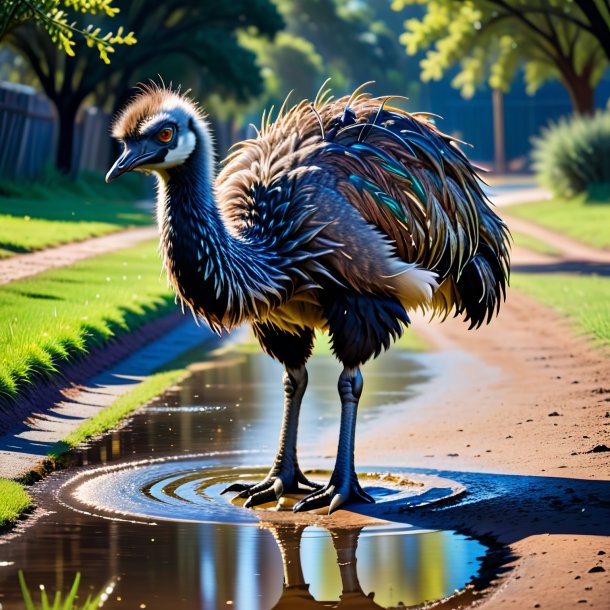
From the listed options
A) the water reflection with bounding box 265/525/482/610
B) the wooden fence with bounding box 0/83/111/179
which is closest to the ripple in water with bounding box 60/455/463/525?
the water reflection with bounding box 265/525/482/610

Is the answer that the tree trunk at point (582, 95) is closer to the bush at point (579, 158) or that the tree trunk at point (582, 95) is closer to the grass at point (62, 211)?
the bush at point (579, 158)

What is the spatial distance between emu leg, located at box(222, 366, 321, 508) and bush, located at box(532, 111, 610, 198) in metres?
31.8

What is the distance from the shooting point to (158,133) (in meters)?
8.32

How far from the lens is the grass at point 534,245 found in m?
29.9

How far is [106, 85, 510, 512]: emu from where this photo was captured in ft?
27.3

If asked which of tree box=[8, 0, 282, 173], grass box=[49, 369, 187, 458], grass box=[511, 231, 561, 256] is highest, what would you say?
tree box=[8, 0, 282, 173]

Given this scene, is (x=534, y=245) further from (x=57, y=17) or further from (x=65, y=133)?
(x=57, y=17)

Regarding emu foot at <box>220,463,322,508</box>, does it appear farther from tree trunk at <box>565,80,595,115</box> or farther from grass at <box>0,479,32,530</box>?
tree trunk at <box>565,80,595,115</box>

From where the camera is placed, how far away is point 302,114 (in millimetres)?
9406

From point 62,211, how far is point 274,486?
20.6 meters

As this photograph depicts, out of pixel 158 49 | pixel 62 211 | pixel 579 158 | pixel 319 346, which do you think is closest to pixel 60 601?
pixel 319 346

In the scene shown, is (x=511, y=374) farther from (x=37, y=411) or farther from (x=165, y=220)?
(x=165, y=220)

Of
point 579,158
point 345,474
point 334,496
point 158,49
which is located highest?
point 158,49

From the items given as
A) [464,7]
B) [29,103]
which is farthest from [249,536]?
[464,7]
